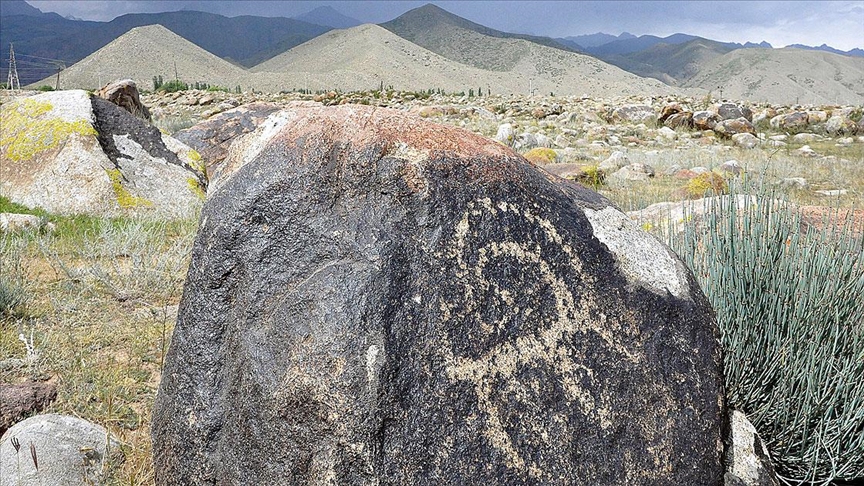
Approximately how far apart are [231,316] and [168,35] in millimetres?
96858

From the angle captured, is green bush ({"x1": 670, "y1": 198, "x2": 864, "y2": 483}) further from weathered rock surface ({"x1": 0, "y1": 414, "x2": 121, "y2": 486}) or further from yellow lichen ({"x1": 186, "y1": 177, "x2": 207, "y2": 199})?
yellow lichen ({"x1": 186, "y1": 177, "x2": 207, "y2": 199})

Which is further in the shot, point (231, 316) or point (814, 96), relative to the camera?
point (814, 96)

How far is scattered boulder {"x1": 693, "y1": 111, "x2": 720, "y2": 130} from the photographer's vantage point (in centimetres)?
1619

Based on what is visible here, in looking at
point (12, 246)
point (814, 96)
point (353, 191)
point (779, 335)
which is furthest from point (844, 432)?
point (814, 96)

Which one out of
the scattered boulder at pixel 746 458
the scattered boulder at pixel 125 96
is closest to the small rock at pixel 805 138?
the scattered boulder at pixel 125 96

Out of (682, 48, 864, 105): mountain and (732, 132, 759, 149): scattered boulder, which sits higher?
(682, 48, 864, 105): mountain

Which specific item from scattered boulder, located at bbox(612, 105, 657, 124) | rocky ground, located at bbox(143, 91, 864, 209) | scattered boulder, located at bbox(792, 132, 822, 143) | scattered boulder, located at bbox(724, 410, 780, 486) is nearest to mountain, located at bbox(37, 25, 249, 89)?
rocky ground, located at bbox(143, 91, 864, 209)

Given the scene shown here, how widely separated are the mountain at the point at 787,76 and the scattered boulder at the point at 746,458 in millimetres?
99857

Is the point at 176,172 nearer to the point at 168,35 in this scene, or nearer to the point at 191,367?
the point at 191,367

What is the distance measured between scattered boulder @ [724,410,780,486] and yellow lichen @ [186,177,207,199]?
6368mm

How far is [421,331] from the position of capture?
69.0 inches

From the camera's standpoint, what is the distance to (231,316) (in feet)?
6.50

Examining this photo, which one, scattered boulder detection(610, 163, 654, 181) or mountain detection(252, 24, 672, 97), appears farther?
mountain detection(252, 24, 672, 97)

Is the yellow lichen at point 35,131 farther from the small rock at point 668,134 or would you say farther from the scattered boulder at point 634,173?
the small rock at point 668,134
